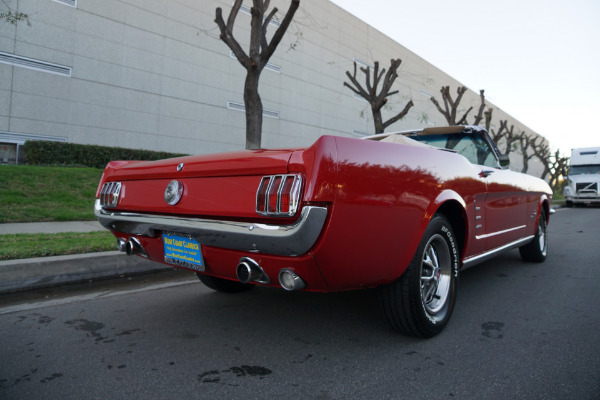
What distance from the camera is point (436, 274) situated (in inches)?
109

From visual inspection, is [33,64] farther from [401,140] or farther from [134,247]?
[401,140]

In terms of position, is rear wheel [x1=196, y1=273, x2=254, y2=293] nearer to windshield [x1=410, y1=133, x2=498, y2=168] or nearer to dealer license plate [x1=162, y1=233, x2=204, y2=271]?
dealer license plate [x1=162, y1=233, x2=204, y2=271]

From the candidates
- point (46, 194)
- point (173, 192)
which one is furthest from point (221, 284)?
point (46, 194)

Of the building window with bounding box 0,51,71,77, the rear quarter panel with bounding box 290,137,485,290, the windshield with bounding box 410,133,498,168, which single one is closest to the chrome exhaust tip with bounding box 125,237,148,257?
the rear quarter panel with bounding box 290,137,485,290

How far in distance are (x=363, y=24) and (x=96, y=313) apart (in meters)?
27.2

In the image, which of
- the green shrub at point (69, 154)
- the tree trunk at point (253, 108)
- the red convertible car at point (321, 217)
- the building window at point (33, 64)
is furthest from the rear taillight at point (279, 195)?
the building window at point (33, 64)

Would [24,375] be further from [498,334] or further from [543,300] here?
[543,300]

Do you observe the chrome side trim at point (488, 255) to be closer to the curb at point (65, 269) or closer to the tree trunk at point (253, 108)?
the curb at point (65, 269)

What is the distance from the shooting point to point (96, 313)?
3039 mm

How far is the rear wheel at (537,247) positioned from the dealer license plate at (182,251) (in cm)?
443

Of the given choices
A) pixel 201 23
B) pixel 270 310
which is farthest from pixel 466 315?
pixel 201 23

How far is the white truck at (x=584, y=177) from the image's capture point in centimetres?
1961

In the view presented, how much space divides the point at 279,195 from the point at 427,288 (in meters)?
1.39

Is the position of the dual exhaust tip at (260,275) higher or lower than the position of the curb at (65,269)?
higher
